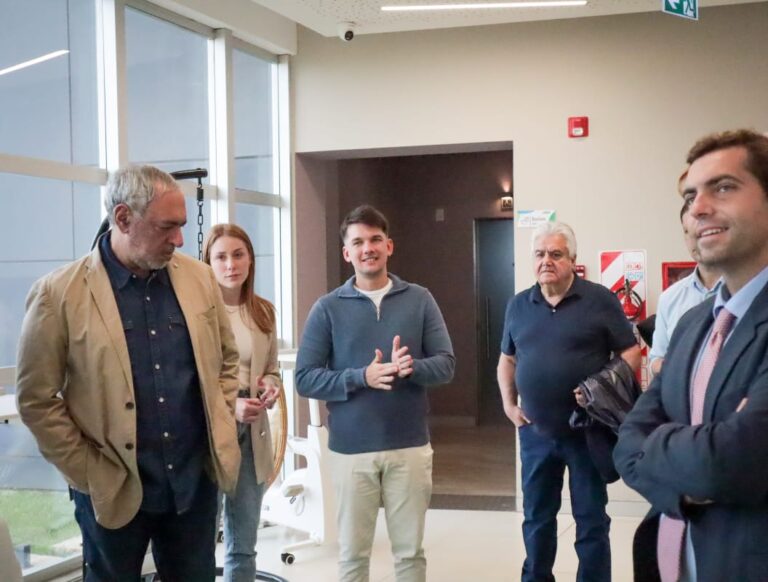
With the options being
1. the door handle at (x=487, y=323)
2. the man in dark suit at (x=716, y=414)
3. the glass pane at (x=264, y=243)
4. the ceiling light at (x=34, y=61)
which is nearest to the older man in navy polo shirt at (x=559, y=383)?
the man in dark suit at (x=716, y=414)

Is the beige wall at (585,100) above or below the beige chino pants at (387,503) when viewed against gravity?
above

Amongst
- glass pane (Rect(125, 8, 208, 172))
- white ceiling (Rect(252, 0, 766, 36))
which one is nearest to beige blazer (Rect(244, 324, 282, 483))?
glass pane (Rect(125, 8, 208, 172))

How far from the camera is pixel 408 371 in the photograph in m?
3.01

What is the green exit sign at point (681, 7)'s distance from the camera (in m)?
3.72

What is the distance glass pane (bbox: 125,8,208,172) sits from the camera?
190 inches

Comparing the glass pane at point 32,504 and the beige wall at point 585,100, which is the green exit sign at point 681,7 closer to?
the beige wall at point 585,100

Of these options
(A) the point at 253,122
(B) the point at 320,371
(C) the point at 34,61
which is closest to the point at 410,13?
(A) the point at 253,122

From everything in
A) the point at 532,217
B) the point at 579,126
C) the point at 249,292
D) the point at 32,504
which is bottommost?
the point at 32,504

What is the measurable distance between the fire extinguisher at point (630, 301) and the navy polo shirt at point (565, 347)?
1.97 metres

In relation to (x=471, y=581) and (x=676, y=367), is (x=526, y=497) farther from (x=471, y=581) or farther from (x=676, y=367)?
(x=676, y=367)

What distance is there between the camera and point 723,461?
5.01ft

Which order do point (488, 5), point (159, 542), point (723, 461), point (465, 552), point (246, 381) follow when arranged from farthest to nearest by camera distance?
point (488, 5), point (465, 552), point (246, 381), point (159, 542), point (723, 461)

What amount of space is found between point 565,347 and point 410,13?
7.93ft

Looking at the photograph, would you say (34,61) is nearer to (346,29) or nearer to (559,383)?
(346,29)
